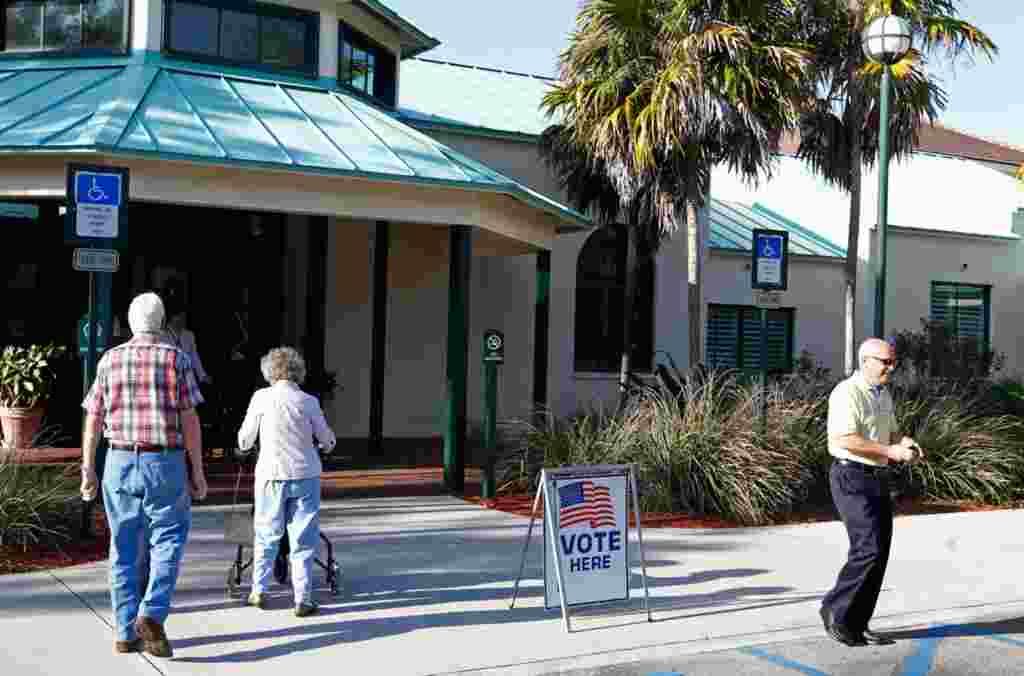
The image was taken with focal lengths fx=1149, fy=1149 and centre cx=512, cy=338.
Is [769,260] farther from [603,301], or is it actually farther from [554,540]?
[603,301]

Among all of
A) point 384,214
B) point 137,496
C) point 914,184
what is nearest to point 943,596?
point 137,496

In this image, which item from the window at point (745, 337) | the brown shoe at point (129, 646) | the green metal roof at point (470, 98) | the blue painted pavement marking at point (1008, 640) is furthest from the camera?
the window at point (745, 337)

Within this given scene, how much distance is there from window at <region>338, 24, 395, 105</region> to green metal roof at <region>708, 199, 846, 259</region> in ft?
24.6

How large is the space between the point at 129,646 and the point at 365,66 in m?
11.8

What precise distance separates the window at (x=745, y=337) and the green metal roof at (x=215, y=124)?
323 inches

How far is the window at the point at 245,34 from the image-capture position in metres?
14.4

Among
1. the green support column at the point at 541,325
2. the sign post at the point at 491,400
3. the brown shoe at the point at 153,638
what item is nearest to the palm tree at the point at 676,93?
the green support column at the point at 541,325

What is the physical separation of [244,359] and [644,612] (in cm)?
940

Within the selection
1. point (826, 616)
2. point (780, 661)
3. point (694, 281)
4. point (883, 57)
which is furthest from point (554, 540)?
point (694, 281)

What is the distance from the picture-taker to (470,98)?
2112 cm

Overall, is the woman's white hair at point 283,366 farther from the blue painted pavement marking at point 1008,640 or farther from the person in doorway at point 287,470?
the blue painted pavement marking at point 1008,640

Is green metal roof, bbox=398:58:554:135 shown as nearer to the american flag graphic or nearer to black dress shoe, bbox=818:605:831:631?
the american flag graphic

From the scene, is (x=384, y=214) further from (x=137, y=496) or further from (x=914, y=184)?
(x=914, y=184)

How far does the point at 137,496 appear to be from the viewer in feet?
20.3
